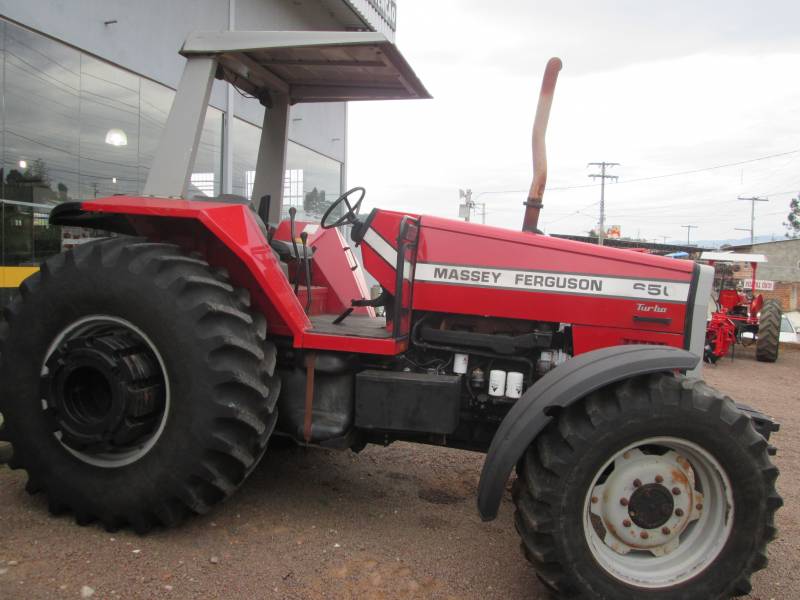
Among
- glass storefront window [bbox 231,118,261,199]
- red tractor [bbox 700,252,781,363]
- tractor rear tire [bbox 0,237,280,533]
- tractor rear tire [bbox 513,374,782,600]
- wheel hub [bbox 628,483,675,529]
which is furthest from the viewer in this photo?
red tractor [bbox 700,252,781,363]

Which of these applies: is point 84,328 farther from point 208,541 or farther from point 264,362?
point 208,541

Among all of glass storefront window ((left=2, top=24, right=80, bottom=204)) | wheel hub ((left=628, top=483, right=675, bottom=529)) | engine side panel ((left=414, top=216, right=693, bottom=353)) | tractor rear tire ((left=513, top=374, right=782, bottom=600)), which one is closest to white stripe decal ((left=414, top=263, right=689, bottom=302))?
engine side panel ((left=414, top=216, right=693, bottom=353))

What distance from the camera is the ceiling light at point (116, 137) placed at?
7070mm

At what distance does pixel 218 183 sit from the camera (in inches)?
361

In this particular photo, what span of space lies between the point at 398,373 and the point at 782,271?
1333 inches

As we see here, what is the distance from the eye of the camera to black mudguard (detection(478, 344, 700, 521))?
2.48m

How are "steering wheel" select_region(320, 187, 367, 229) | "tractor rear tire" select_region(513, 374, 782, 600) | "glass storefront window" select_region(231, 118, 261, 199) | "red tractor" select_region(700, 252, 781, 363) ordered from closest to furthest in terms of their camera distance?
"tractor rear tire" select_region(513, 374, 782, 600)
"steering wheel" select_region(320, 187, 367, 229)
"glass storefront window" select_region(231, 118, 261, 199)
"red tractor" select_region(700, 252, 781, 363)

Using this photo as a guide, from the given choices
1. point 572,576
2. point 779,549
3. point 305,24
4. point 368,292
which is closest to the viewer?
A: point 572,576

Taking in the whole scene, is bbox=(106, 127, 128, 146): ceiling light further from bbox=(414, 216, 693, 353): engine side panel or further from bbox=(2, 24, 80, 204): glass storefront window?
bbox=(414, 216, 693, 353): engine side panel

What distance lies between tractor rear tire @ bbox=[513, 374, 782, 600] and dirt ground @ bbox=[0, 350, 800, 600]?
355mm

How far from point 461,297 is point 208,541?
168 cm

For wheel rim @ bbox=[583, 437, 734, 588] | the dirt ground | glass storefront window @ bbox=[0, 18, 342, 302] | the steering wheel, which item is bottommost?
the dirt ground

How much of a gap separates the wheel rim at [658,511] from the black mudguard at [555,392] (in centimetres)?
30

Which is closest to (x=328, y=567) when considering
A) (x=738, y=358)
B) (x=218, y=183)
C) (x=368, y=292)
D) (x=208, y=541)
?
(x=208, y=541)
